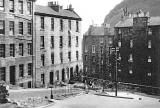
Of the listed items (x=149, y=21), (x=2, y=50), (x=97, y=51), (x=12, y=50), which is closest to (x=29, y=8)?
(x=12, y=50)

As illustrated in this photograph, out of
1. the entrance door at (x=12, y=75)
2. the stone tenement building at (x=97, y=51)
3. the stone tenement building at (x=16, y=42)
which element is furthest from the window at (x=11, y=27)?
the stone tenement building at (x=97, y=51)

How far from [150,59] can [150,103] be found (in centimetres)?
3544

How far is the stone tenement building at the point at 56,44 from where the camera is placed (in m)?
45.5

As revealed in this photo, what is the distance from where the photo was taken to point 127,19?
69.8 metres

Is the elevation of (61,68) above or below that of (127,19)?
below

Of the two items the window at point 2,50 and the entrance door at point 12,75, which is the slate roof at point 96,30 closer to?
the entrance door at point 12,75

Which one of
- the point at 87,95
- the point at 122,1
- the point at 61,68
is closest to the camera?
the point at 87,95

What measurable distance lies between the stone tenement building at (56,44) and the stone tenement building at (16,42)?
5.91 ft

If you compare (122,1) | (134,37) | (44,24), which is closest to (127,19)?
(134,37)

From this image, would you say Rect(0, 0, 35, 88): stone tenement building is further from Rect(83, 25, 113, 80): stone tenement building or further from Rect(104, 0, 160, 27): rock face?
Rect(104, 0, 160, 27): rock face

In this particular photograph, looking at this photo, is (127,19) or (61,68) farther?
(127,19)

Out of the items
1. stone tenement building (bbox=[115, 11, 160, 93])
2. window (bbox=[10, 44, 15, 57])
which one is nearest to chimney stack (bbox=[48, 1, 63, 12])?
window (bbox=[10, 44, 15, 57])

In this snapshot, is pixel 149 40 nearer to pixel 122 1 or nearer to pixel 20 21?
pixel 20 21

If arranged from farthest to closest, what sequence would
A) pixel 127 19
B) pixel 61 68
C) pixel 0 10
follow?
pixel 127 19, pixel 61 68, pixel 0 10
